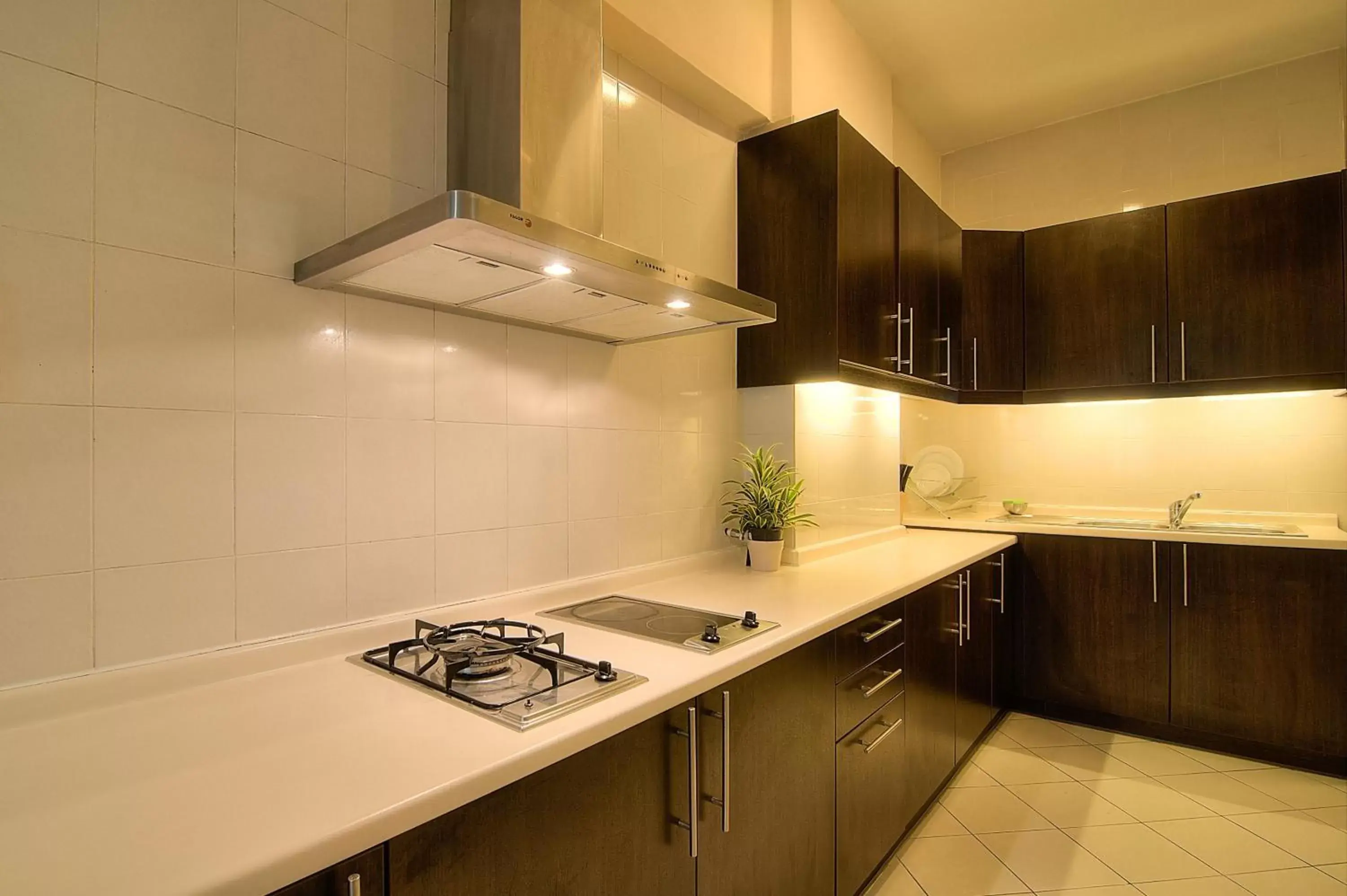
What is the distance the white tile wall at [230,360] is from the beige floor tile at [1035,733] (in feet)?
7.88

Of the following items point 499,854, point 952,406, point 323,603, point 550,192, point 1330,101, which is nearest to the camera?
point 499,854

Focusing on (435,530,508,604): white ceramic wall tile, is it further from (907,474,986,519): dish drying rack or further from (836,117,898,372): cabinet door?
(907,474,986,519): dish drying rack

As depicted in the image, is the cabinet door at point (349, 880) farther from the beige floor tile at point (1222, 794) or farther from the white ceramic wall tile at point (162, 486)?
the beige floor tile at point (1222, 794)

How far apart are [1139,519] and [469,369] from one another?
3487 millimetres

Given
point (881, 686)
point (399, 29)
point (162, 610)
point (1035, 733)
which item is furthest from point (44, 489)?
point (1035, 733)

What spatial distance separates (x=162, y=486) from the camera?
1.11 m

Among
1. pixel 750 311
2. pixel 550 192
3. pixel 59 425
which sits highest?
pixel 550 192

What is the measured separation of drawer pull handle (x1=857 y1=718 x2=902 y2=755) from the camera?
1.79m

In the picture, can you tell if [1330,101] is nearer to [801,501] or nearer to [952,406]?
[952,406]

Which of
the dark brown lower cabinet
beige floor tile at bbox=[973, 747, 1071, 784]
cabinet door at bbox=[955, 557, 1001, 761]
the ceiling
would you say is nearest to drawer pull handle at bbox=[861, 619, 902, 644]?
the dark brown lower cabinet

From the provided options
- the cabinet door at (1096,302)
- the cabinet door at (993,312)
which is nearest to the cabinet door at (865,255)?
the cabinet door at (993,312)

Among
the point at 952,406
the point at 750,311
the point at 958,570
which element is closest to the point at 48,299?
the point at 750,311

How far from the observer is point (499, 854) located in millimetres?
884

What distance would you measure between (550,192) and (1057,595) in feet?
9.58
